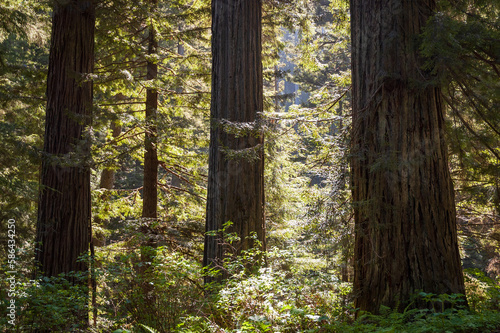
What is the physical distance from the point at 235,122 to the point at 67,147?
11.3 ft

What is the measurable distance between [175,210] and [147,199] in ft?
2.98

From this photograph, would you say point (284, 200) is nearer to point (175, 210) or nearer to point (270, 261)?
point (175, 210)

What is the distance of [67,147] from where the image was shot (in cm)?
653

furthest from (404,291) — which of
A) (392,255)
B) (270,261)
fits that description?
(270,261)

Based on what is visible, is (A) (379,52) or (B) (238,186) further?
(B) (238,186)

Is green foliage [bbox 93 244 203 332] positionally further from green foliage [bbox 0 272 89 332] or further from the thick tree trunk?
the thick tree trunk

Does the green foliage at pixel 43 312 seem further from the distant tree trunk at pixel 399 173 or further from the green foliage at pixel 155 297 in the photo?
the distant tree trunk at pixel 399 173

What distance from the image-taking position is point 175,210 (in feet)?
29.8

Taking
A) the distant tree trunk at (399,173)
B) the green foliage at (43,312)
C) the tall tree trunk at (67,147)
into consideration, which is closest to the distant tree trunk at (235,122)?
the distant tree trunk at (399,173)

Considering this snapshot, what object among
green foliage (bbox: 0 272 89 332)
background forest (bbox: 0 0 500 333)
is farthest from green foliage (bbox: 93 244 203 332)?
green foliage (bbox: 0 272 89 332)

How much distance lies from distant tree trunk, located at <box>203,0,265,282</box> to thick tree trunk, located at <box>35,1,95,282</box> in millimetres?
2479

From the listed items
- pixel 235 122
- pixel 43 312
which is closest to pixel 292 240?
pixel 235 122

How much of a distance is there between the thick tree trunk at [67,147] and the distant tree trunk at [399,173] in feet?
15.4

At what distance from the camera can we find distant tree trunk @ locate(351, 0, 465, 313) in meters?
3.52
